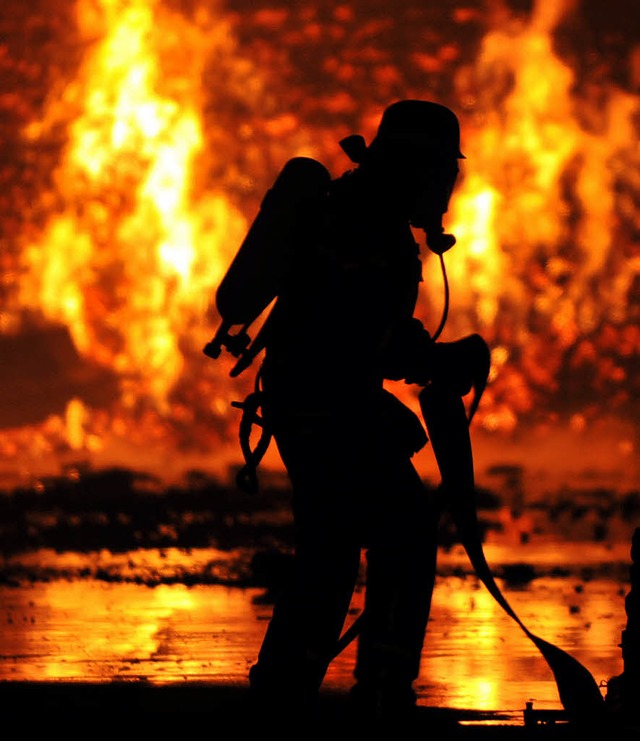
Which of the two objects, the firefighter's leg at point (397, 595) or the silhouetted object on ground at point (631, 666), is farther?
the silhouetted object on ground at point (631, 666)

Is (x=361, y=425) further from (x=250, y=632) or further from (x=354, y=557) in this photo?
(x=250, y=632)

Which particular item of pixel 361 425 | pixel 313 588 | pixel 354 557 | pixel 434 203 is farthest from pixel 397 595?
pixel 434 203

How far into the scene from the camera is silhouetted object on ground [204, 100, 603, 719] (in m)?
8.77

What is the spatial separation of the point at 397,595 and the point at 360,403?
0.86 metres

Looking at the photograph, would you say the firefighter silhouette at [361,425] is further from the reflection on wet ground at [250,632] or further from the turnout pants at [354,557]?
the reflection on wet ground at [250,632]

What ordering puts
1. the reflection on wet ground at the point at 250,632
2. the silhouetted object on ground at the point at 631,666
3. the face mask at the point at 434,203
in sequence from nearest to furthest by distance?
the face mask at the point at 434,203
the silhouetted object on ground at the point at 631,666
the reflection on wet ground at the point at 250,632

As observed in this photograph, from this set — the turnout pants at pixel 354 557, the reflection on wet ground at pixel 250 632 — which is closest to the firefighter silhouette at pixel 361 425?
the turnout pants at pixel 354 557

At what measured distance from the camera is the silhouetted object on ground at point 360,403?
8.77 meters

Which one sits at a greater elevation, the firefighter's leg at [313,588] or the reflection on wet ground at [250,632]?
the reflection on wet ground at [250,632]

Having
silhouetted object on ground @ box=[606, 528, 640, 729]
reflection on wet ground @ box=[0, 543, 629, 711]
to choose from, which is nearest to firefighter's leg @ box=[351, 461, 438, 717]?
silhouetted object on ground @ box=[606, 528, 640, 729]

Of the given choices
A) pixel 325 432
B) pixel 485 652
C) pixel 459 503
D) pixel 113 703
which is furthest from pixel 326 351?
pixel 485 652

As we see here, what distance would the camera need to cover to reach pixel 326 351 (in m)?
8.82

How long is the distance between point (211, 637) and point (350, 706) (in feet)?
23.3

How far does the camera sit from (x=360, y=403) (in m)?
8.84
